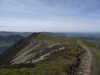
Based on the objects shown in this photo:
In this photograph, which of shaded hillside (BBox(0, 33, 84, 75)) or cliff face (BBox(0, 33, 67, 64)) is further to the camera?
cliff face (BBox(0, 33, 67, 64))

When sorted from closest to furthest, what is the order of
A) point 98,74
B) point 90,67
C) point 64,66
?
point 98,74
point 90,67
point 64,66

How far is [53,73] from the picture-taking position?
35094 millimetres

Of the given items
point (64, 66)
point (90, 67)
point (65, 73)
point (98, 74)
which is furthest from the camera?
point (64, 66)

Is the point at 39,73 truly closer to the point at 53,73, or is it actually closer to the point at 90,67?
the point at 53,73

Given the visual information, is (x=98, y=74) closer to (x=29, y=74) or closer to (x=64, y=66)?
(x=64, y=66)

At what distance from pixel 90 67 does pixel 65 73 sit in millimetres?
8418

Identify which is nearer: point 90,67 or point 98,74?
point 98,74

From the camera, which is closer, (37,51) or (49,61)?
(49,61)

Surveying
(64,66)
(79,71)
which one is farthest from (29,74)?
(79,71)

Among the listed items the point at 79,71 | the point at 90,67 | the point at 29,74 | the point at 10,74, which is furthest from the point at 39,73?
the point at 90,67

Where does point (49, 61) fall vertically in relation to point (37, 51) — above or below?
below

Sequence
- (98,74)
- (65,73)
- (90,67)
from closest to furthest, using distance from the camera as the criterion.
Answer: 1. (98,74)
2. (65,73)
3. (90,67)

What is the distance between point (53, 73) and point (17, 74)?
10.9 metres

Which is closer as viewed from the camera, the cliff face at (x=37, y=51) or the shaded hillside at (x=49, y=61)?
the shaded hillside at (x=49, y=61)
